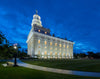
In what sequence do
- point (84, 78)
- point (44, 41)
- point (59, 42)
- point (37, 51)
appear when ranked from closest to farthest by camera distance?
point (84, 78) → point (37, 51) → point (44, 41) → point (59, 42)

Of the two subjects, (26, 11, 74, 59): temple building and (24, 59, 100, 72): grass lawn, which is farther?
(26, 11, 74, 59): temple building

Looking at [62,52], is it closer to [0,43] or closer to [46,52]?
[46,52]

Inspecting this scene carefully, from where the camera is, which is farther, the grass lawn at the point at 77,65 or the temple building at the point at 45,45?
the temple building at the point at 45,45

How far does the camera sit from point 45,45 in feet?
182

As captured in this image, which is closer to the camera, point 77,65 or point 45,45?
point 77,65

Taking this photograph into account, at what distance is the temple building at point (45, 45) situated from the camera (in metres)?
51.0

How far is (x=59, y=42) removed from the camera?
65438 millimetres

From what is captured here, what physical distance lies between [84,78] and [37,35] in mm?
47176

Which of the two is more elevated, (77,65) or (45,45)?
(45,45)

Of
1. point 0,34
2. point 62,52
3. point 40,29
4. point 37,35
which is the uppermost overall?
point 40,29

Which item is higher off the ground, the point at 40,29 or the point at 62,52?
the point at 40,29

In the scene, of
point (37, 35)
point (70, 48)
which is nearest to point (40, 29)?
point (37, 35)

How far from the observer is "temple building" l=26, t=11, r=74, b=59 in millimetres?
51000

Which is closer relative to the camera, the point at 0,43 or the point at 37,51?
the point at 0,43
